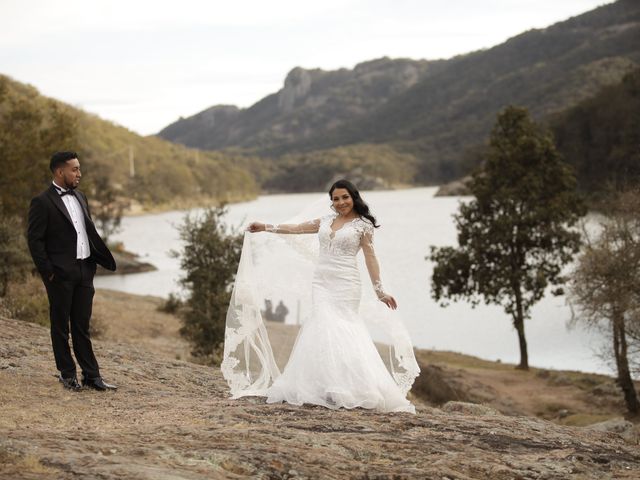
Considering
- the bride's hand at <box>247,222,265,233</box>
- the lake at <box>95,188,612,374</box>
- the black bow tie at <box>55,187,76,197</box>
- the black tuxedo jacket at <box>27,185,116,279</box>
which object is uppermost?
the black bow tie at <box>55,187,76,197</box>

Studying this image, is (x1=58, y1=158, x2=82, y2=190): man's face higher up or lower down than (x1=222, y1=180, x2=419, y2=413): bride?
higher up

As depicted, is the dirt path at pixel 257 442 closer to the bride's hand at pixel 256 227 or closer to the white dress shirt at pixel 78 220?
the white dress shirt at pixel 78 220

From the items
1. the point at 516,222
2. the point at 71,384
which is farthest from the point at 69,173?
the point at 516,222

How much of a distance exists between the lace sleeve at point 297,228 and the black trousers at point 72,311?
6.85ft

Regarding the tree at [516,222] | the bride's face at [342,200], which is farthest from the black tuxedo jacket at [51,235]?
the tree at [516,222]

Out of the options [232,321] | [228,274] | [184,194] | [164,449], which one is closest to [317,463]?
[164,449]

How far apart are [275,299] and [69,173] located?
288cm

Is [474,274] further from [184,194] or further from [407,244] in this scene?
[184,194]

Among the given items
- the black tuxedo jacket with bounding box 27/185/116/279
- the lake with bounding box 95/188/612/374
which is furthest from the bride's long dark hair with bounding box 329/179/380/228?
the lake with bounding box 95/188/612/374

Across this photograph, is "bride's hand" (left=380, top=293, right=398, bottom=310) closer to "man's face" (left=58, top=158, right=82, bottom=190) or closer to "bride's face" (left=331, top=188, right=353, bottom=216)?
"bride's face" (left=331, top=188, right=353, bottom=216)

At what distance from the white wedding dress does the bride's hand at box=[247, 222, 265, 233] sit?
0.25m

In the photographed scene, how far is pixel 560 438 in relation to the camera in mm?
7508

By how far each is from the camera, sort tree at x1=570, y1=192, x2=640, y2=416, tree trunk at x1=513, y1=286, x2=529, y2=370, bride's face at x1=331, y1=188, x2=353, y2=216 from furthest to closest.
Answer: tree trunk at x1=513, y1=286, x2=529, y2=370 < tree at x1=570, y1=192, x2=640, y2=416 < bride's face at x1=331, y1=188, x2=353, y2=216

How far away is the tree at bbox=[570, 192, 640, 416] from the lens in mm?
23267
